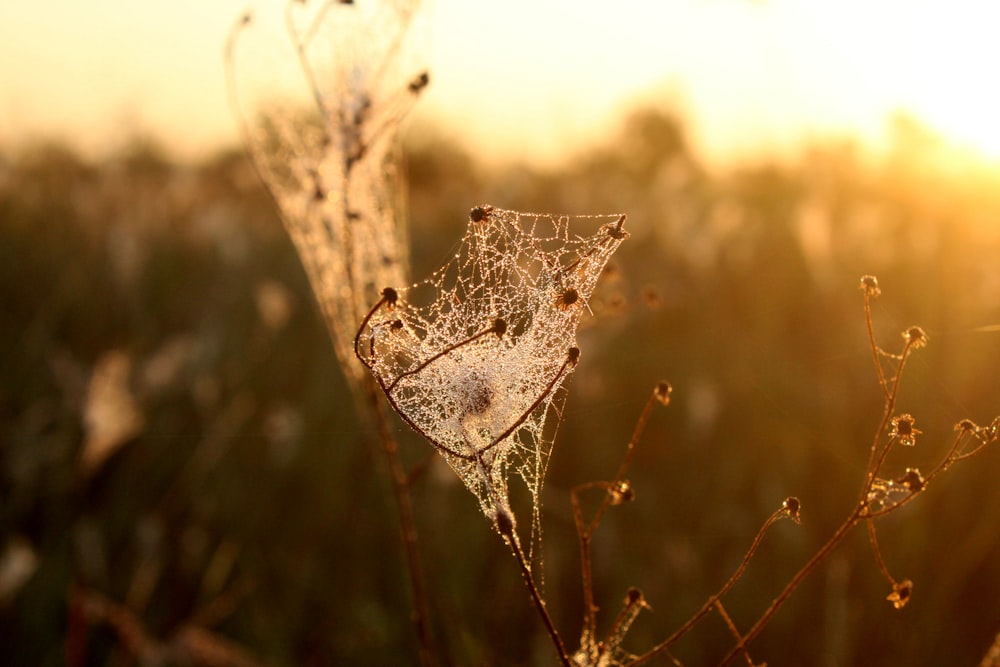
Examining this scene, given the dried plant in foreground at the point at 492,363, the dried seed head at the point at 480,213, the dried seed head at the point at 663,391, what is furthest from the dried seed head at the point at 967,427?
the dried seed head at the point at 480,213

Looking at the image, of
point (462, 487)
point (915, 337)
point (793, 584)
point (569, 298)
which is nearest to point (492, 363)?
point (569, 298)

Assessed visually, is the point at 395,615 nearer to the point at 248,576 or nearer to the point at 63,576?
the point at 248,576

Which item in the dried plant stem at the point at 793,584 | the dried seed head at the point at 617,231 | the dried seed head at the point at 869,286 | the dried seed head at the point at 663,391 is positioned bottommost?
the dried plant stem at the point at 793,584

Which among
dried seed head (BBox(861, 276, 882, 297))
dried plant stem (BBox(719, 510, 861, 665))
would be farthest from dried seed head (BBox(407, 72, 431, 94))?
dried plant stem (BBox(719, 510, 861, 665))

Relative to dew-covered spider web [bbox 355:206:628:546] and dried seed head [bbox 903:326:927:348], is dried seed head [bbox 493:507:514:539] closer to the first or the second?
dew-covered spider web [bbox 355:206:628:546]

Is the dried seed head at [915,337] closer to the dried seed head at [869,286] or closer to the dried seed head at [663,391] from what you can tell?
the dried seed head at [869,286]

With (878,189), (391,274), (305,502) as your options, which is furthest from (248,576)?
(878,189)

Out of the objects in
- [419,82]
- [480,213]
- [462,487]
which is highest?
[419,82]

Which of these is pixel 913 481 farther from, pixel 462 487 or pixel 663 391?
pixel 462 487
